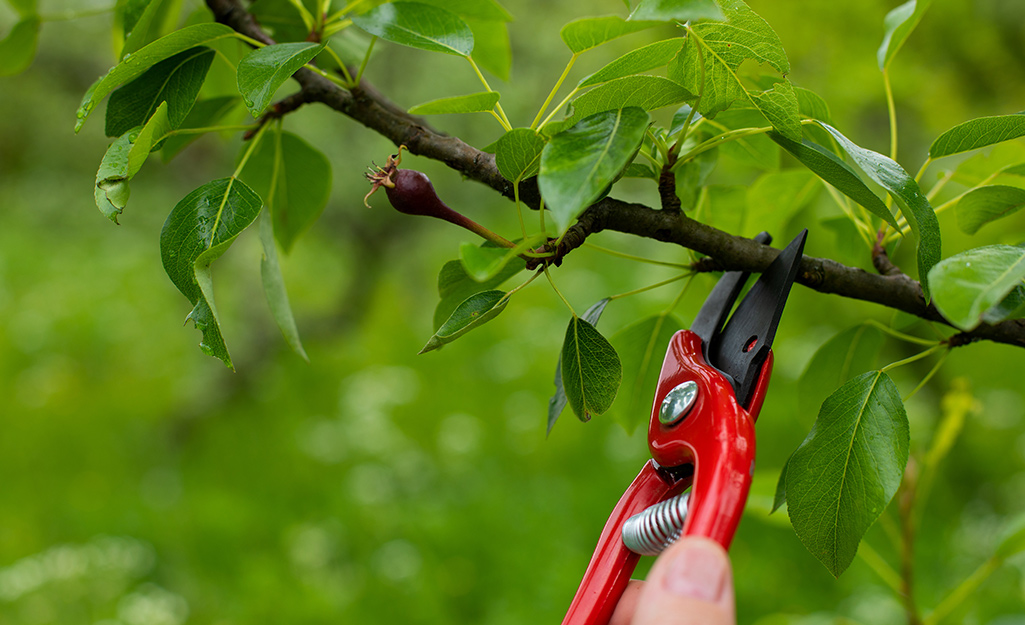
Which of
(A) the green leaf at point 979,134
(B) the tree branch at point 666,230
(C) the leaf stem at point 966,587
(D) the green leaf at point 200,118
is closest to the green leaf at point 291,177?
(D) the green leaf at point 200,118

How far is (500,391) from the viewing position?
253 centimetres

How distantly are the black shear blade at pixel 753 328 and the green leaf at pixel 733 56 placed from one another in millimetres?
80

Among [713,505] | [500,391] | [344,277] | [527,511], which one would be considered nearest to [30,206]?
[344,277]

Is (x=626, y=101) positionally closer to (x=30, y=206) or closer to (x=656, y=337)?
(x=656, y=337)

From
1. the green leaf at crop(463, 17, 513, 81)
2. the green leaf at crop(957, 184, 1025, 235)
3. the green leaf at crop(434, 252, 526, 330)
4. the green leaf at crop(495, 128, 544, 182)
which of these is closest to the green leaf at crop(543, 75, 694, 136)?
the green leaf at crop(495, 128, 544, 182)

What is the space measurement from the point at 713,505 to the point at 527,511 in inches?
63.4

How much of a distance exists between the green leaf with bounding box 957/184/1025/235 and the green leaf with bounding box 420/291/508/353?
32 cm

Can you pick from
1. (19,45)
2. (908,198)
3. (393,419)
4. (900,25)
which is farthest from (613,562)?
(393,419)

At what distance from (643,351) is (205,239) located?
36 cm

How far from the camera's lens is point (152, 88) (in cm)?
50

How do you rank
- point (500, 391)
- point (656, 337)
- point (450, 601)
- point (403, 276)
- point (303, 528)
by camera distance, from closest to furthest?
1. point (656, 337)
2. point (450, 601)
3. point (303, 528)
4. point (500, 391)
5. point (403, 276)

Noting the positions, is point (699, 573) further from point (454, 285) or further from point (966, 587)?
point (966, 587)

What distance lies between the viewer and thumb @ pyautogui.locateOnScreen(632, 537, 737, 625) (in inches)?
13.6

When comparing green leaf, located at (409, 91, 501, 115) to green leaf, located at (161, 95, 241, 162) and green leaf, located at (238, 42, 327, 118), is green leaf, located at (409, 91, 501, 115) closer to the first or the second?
green leaf, located at (238, 42, 327, 118)
